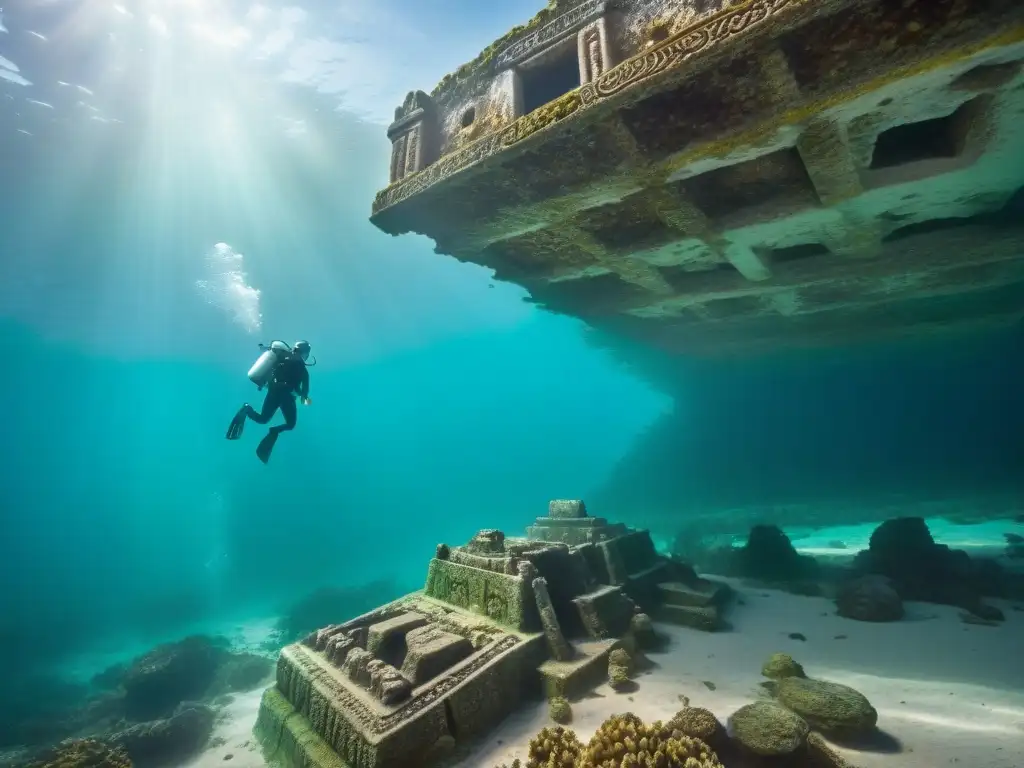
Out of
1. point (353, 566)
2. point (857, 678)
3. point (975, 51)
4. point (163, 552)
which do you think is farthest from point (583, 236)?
point (163, 552)

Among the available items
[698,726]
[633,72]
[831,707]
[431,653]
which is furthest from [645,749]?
[633,72]

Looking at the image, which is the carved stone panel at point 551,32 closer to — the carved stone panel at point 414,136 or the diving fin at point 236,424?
the carved stone panel at point 414,136

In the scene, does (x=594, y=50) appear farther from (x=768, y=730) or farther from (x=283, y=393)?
(x=283, y=393)

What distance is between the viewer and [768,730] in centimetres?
497

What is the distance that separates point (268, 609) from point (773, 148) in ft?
167

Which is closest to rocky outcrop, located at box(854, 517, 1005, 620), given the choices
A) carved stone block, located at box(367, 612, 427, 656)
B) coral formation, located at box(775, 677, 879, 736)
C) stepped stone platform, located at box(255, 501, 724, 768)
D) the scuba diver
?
stepped stone platform, located at box(255, 501, 724, 768)

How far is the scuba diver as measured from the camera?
34.0 feet

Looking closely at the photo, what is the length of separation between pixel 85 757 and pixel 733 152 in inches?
655

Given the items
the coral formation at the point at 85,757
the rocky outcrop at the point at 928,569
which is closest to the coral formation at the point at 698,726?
the rocky outcrop at the point at 928,569

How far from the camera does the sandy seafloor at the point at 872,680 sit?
5289 mm

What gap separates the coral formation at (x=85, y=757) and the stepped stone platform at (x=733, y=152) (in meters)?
12.6

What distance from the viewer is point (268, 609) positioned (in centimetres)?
4059

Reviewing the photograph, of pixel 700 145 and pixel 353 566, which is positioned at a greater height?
pixel 700 145

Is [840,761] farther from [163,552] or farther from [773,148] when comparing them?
[163,552]
